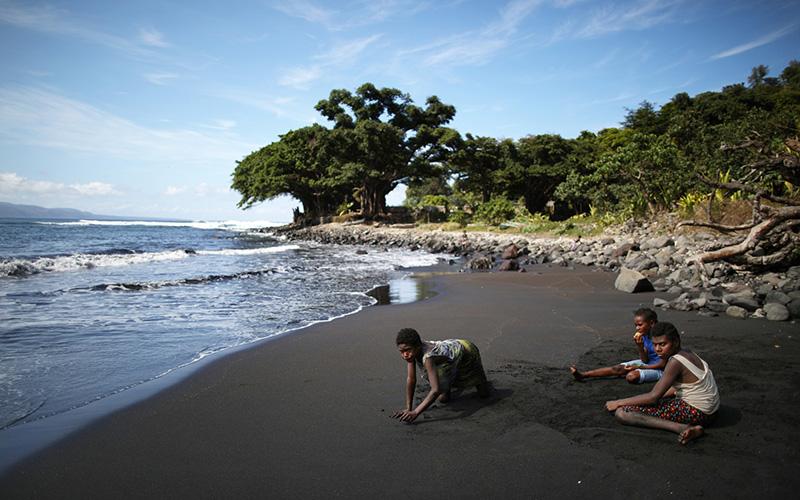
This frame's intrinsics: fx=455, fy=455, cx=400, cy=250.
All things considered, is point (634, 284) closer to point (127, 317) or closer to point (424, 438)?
point (424, 438)

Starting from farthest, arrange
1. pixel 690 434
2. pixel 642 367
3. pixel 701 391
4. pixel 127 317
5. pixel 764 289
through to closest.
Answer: pixel 127 317
pixel 764 289
pixel 642 367
pixel 701 391
pixel 690 434

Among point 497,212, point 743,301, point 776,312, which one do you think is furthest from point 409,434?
point 497,212

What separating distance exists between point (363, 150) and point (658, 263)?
31150 millimetres

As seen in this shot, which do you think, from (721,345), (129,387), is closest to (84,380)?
(129,387)

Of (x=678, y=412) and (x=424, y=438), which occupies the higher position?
(x=678, y=412)

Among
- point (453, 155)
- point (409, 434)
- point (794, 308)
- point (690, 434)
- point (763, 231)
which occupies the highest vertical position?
point (453, 155)

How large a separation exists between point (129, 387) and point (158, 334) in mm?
2672

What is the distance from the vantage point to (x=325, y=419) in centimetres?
425

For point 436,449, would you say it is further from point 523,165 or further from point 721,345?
point 523,165

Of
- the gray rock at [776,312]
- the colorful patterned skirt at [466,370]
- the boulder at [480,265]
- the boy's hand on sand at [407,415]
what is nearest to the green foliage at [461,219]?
the boulder at [480,265]

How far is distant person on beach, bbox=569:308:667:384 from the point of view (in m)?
4.74

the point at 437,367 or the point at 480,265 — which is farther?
the point at 480,265

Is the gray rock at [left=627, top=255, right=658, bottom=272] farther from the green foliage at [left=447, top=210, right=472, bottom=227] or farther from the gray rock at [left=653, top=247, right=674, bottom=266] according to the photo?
the green foliage at [left=447, top=210, right=472, bottom=227]

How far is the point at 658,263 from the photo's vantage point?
1317cm
